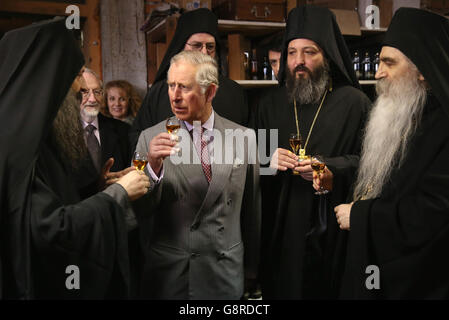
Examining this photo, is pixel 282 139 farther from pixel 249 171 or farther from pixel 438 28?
pixel 438 28

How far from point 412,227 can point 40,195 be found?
179cm

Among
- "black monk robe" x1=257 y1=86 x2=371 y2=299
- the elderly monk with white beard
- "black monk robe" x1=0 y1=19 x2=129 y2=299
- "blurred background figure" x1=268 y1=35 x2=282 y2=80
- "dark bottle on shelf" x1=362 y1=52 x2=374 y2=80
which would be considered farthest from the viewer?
"dark bottle on shelf" x1=362 y1=52 x2=374 y2=80

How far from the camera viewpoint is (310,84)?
3.13 meters

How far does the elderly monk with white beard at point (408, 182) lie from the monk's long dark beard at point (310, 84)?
0.70m

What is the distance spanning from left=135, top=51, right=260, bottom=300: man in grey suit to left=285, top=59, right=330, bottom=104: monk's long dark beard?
985 millimetres

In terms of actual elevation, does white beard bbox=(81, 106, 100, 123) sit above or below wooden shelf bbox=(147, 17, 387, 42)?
below

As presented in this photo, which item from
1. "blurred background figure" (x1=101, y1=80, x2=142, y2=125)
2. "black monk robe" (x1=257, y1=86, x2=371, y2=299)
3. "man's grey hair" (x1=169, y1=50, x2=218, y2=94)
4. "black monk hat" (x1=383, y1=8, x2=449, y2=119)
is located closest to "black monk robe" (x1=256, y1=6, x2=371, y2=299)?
"black monk robe" (x1=257, y1=86, x2=371, y2=299)

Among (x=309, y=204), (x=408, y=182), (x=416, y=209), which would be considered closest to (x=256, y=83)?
(x=309, y=204)

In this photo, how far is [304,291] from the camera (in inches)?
120

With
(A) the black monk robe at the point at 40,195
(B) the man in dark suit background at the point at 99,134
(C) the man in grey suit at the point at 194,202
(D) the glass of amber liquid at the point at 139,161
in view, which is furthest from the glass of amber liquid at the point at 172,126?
(B) the man in dark suit background at the point at 99,134

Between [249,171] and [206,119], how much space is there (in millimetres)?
418

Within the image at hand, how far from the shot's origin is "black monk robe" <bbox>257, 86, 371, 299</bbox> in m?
3.01

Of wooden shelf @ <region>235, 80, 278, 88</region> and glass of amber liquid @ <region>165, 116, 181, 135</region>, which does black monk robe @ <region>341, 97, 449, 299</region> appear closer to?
glass of amber liquid @ <region>165, 116, 181, 135</region>

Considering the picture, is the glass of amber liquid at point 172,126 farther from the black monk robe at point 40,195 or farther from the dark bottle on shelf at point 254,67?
the dark bottle on shelf at point 254,67
